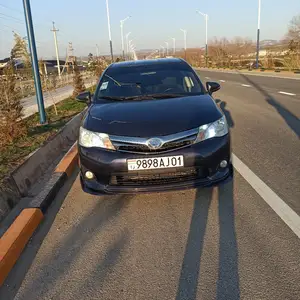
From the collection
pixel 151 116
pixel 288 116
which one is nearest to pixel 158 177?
pixel 151 116

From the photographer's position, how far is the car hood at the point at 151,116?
3.46 metres

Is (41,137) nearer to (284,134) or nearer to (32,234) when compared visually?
(32,234)

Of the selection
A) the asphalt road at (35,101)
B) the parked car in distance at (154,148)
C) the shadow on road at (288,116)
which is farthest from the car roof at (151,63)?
the asphalt road at (35,101)

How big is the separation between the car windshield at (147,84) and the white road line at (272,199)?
1298 millimetres

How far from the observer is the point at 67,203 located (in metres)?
3.96

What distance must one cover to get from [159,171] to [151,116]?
71 cm

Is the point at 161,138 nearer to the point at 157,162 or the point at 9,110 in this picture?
the point at 157,162

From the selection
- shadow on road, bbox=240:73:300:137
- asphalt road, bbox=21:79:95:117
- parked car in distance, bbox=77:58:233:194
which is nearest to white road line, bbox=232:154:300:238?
parked car in distance, bbox=77:58:233:194

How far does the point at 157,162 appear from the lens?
3311mm

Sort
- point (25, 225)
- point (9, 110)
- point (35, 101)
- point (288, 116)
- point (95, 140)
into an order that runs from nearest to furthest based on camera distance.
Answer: point (25, 225) < point (95, 140) < point (9, 110) < point (288, 116) < point (35, 101)

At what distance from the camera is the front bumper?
3.36m

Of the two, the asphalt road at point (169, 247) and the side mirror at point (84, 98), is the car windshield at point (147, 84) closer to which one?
the side mirror at point (84, 98)

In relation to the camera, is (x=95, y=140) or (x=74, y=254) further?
(x=95, y=140)

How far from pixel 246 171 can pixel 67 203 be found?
8.06ft
